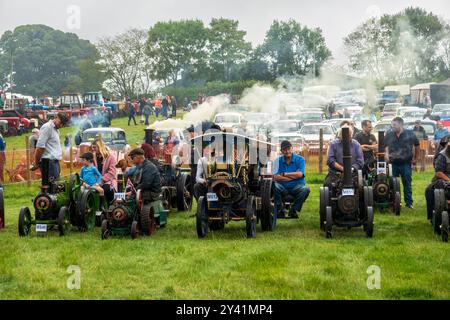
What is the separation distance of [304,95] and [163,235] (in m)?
27.2

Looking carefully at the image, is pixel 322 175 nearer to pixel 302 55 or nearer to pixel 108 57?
pixel 302 55

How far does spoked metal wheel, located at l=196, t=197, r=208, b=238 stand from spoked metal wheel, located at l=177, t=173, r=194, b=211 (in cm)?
386

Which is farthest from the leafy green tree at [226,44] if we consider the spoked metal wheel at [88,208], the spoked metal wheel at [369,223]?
the spoked metal wheel at [369,223]

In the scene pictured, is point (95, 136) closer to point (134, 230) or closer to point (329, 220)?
point (134, 230)

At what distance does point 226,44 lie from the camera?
25.3 m

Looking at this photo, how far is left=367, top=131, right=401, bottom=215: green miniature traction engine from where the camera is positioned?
15.2m

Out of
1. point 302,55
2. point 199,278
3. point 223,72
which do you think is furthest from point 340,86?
point 199,278

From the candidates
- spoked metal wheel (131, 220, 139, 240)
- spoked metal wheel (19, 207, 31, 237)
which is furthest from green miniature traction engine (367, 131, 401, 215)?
spoked metal wheel (19, 207, 31, 237)

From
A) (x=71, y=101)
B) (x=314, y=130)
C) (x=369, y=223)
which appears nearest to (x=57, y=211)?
(x=369, y=223)

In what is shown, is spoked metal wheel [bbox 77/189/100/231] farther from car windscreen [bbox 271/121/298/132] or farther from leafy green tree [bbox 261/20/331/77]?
car windscreen [bbox 271/121/298/132]

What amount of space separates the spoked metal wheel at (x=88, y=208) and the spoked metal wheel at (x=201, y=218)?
2163 millimetres

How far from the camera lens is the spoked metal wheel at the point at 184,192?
53.6ft

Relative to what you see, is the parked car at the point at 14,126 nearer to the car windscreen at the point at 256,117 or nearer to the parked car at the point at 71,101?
the parked car at the point at 71,101

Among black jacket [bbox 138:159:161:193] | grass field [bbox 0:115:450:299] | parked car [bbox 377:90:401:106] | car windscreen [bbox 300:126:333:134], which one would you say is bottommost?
grass field [bbox 0:115:450:299]
